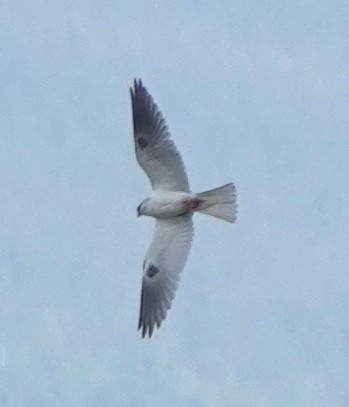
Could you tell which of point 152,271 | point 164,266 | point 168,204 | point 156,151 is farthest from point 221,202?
point 152,271

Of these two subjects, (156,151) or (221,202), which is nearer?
(221,202)

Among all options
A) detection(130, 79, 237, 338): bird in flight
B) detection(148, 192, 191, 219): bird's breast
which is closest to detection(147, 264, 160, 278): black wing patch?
detection(130, 79, 237, 338): bird in flight

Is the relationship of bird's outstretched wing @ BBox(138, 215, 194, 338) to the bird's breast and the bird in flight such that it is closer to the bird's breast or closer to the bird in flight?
the bird in flight

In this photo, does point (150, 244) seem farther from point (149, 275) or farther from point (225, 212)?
point (225, 212)

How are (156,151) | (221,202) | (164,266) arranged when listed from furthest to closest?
(164,266), (156,151), (221,202)

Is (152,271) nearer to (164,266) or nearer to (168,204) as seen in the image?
(164,266)

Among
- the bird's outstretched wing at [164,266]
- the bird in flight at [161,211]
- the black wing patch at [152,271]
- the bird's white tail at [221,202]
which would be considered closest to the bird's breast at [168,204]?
the bird in flight at [161,211]
